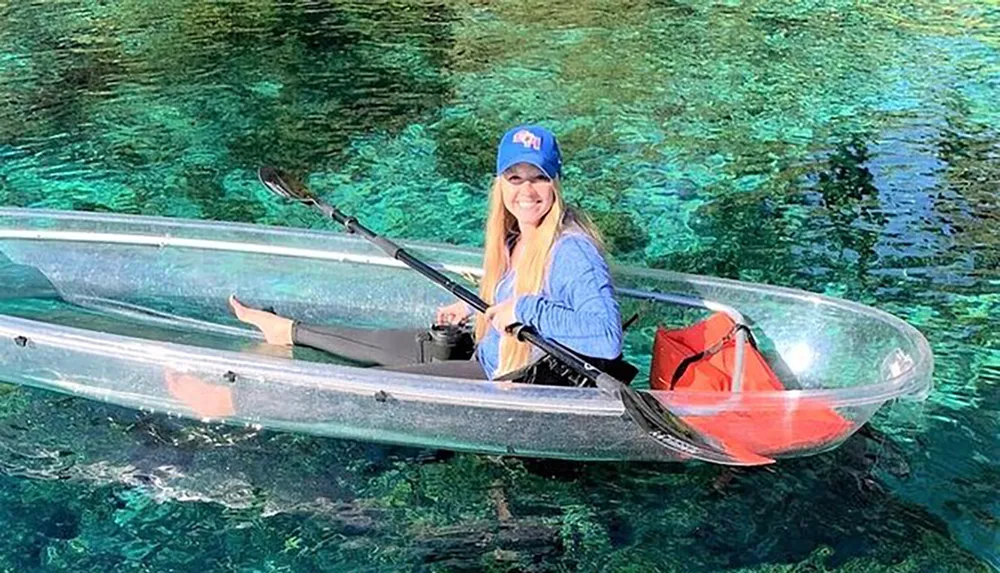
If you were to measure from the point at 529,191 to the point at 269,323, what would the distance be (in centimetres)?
185

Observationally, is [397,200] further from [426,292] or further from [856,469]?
[856,469]

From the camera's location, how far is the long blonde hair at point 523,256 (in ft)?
13.0

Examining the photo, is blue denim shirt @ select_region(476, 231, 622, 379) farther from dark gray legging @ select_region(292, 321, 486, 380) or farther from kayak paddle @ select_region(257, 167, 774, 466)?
dark gray legging @ select_region(292, 321, 486, 380)

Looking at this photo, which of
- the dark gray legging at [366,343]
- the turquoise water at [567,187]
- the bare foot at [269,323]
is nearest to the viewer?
the turquoise water at [567,187]

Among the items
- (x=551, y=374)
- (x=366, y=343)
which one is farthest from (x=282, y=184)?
(x=551, y=374)

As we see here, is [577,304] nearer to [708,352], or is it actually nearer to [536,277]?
[536,277]

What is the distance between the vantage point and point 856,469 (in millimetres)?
4656

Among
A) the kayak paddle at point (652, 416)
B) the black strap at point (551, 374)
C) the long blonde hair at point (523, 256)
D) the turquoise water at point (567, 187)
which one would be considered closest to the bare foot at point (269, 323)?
the turquoise water at point (567, 187)

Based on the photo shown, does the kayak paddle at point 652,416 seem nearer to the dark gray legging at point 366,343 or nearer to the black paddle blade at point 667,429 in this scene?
the black paddle blade at point 667,429

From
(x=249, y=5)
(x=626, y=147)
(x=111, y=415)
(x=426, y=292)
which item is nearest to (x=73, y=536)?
(x=111, y=415)

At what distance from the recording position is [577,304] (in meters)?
3.88

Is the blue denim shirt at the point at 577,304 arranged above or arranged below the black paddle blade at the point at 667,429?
above

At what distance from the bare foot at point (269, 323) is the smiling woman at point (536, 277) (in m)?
0.89

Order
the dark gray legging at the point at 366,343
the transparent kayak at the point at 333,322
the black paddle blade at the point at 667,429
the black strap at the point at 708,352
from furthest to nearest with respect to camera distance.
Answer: the dark gray legging at the point at 366,343 → the black strap at the point at 708,352 → the transparent kayak at the point at 333,322 → the black paddle blade at the point at 667,429
